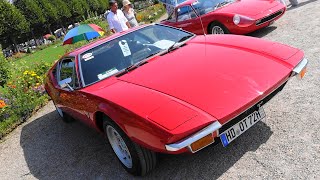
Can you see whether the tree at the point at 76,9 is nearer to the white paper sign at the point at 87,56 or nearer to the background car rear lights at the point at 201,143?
the white paper sign at the point at 87,56

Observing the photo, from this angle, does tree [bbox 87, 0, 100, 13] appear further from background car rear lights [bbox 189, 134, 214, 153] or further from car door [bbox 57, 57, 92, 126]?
background car rear lights [bbox 189, 134, 214, 153]

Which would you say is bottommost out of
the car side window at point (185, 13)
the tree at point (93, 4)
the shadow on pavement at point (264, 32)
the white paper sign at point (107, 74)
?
the tree at point (93, 4)

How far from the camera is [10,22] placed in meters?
48.0

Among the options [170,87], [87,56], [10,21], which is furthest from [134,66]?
[10,21]

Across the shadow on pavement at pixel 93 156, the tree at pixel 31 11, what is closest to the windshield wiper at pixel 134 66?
the shadow on pavement at pixel 93 156

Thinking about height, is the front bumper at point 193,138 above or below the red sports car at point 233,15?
above

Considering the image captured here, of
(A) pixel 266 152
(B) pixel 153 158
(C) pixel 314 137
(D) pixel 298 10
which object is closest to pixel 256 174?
(A) pixel 266 152

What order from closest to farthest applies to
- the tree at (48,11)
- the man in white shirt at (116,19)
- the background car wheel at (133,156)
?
1. the background car wheel at (133,156)
2. the man in white shirt at (116,19)
3. the tree at (48,11)

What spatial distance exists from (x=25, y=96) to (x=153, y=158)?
5.43 meters

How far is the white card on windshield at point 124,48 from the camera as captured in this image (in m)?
4.23

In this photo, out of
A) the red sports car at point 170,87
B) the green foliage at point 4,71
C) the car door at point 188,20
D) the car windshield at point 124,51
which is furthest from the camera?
the green foliage at point 4,71

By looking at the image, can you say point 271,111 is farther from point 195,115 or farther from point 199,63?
point 195,115

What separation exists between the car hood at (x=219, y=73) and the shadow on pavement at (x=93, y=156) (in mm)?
693

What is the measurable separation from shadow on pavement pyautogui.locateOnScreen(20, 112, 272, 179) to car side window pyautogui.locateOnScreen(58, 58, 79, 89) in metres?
0.94
